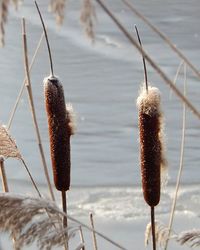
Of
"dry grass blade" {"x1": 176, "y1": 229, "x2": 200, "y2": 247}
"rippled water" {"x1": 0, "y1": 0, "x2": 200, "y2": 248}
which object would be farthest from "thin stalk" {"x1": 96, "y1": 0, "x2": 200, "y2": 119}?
"rippled water" {"x1": 0, "y1": 0, "x2": 200, "y2": 248}

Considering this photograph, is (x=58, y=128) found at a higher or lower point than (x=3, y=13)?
lower

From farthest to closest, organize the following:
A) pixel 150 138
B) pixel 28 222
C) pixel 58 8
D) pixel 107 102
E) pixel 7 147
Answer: pixel 107 102
pixel 7 147
pixel 150 138
pixel 28 222
pixel 58 8

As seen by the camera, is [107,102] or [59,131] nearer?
[59,131]

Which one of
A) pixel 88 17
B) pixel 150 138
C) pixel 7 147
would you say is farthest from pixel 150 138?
pixel 88 17

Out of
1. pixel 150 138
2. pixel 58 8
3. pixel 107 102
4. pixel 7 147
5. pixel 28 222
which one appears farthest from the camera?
pixel 107 102

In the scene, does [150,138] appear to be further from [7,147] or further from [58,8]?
[58,8]

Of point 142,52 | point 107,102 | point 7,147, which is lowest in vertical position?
point 107,102

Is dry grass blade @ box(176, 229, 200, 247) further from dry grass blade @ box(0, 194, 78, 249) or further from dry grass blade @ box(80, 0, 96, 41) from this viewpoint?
dry grass blade @ box(80, 0, 96, 41)

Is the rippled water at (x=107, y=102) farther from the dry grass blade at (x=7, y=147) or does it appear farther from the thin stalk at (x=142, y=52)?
the thin stalk at (x=142, y=52)
